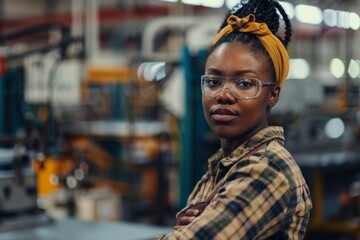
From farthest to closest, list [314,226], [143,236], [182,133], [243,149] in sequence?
[314,226] → [182,133] → [143,236] → [243,149]

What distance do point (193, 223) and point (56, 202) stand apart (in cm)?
509

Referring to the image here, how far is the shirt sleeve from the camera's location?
4.04 feet

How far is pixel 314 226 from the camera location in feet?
20.0

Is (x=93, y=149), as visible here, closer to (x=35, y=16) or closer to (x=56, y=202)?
(x=56, y=202)

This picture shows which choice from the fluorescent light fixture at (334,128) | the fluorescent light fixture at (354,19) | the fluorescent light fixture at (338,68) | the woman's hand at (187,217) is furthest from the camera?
the fluorescent light fixture at (338,68)

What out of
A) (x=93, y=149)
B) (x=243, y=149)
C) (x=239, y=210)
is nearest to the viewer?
(x=239, y=210)

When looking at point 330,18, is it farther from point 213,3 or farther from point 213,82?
point 213,82

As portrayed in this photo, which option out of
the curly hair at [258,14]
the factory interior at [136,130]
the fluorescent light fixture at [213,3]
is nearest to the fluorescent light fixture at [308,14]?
the factory interior at [136,130]

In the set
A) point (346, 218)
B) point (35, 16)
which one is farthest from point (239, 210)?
point (35, 16)

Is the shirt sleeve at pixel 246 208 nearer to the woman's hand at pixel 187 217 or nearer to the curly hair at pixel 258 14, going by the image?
the woman's hand at pixel 187 217

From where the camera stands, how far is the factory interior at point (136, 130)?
12.1ft

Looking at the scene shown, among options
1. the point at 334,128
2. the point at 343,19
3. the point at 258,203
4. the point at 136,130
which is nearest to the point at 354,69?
the point at 343,19

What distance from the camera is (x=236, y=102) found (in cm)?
138

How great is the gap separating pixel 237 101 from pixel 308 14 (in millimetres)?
6256
